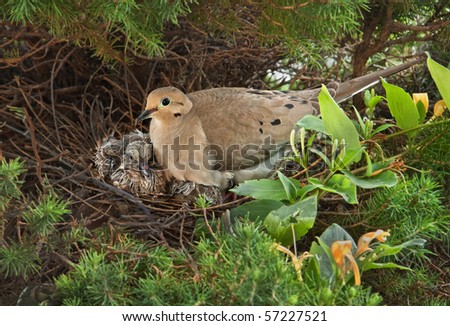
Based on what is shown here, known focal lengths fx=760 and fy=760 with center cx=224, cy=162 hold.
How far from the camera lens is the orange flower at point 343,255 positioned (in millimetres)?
1073

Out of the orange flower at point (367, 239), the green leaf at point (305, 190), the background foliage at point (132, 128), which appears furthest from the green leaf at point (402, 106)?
the orange flower at point (367, 239)

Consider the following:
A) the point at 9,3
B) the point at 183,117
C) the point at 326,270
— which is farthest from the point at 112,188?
the point at 326,270

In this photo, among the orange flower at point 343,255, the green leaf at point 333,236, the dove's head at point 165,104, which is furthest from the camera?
the dove's head at point 165,104

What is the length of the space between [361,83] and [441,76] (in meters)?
0.30

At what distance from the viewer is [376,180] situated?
130cm

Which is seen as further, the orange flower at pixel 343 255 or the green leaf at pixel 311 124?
the green leaf at pixel 311 124

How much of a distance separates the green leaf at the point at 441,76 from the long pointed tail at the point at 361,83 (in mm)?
260

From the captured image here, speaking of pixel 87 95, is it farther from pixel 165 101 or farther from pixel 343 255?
pixel 343 255

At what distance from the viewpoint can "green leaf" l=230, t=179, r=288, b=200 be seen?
1.26m

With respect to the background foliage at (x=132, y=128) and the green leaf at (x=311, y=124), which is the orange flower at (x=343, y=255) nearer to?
the background foliage at (x=132, y=128)

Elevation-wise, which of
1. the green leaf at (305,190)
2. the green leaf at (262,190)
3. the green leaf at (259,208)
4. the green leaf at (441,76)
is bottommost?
the green leaf at (259,208)

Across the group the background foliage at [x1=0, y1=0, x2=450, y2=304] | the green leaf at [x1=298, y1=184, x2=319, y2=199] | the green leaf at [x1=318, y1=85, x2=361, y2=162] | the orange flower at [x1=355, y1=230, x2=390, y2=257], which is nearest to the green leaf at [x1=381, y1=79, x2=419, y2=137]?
the background foliage at [x1=0, y1=0, x2=450, y2=304]

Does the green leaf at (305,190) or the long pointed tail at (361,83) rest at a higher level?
the long pointed tail at (361,83)

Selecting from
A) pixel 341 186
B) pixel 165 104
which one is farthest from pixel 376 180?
pixel 165 104
